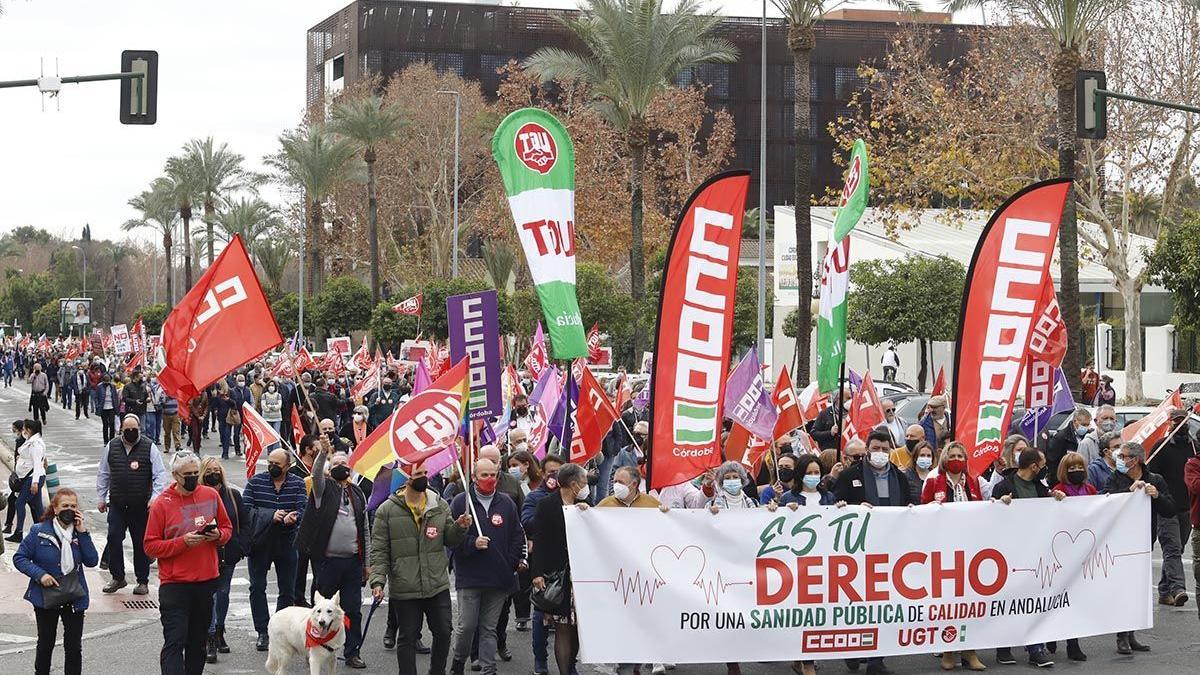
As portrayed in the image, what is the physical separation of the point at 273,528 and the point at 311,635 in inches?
76.5

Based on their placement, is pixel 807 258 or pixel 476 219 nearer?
pixel 807 258

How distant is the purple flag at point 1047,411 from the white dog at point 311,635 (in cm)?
918

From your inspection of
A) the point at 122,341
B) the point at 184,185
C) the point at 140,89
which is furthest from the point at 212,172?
the point at 140,89

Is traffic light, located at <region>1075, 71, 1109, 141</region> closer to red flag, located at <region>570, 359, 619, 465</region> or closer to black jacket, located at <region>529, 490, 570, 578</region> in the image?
red flag, located at <region>570, 359, 619, 465</region>

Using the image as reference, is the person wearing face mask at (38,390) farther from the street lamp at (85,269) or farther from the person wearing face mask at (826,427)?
the street lamp at (85,269)

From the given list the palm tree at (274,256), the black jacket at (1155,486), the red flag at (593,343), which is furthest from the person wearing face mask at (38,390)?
the palm tree at (274,256)

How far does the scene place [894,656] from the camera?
1037 centimetres

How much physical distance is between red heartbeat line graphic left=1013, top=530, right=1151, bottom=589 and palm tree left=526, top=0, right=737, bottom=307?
81.6ft

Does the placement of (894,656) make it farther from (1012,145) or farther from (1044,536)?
(1012,145)

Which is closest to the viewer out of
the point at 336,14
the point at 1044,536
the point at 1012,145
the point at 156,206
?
the point at 1044,536

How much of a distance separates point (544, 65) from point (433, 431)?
89.8 ft

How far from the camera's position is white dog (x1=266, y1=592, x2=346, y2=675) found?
902cm

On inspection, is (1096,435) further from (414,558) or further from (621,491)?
(414,558)

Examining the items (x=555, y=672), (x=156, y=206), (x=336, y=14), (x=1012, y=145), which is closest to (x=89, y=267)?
(x=336, y=14)
